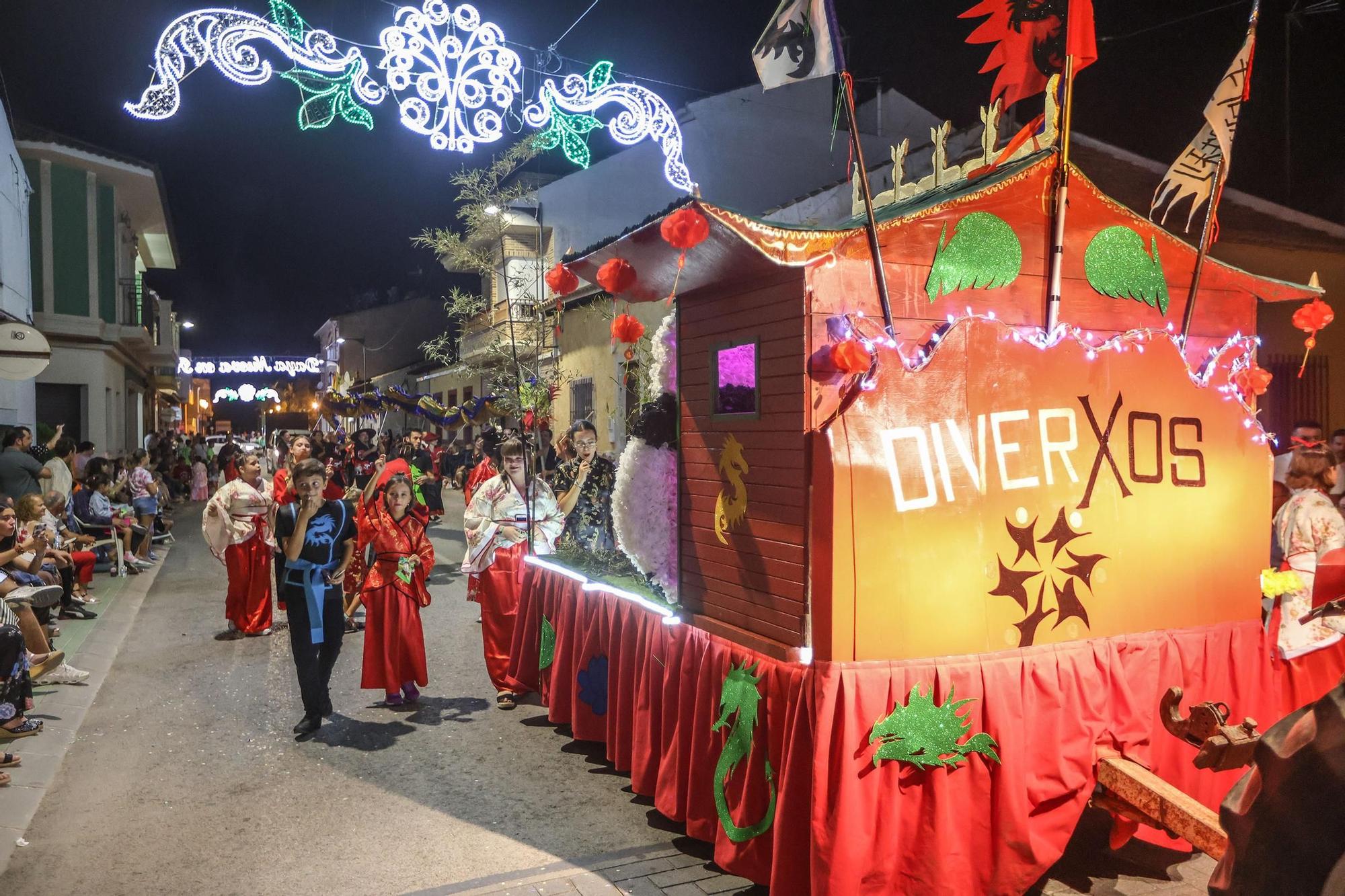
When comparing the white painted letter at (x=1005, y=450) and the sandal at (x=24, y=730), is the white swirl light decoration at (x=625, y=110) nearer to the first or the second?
the white painted letter at (x=1005, y=450)

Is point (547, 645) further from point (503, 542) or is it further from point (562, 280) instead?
point (562, 280)

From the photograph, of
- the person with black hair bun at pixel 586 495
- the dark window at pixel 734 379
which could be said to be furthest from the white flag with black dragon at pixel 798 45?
the person with black hair bun at pixel 586 495

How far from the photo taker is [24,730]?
5.83 m

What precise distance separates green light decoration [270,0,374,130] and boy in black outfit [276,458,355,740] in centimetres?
339

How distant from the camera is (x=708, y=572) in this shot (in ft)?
14.6

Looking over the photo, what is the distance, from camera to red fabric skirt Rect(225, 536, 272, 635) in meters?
8.91

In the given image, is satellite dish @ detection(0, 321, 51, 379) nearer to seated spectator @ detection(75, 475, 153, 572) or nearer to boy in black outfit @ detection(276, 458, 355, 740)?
seated spectator @ detection(75, 475, 153, 572)

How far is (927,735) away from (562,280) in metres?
3.06

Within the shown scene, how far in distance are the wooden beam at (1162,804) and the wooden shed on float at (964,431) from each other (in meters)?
0.63

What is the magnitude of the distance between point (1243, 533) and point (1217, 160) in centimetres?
191

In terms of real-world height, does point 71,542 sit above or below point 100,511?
below

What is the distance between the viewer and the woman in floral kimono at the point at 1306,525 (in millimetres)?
4984

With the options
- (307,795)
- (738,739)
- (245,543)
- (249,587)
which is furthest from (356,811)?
(245,543)

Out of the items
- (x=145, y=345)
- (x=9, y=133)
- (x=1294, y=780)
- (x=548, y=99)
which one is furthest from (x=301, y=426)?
(x=1294, y=780)
